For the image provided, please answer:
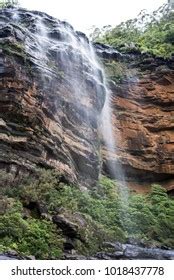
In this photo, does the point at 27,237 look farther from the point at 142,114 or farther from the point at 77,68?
the point at 142,114

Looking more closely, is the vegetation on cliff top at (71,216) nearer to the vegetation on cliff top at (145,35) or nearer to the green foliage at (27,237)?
the green foliage at (27,237)

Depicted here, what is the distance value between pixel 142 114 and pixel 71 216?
10070 millimetres

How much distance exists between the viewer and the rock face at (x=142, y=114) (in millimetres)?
20375

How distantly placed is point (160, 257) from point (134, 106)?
10.9 metres

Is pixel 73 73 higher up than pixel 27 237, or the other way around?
pixel 73 73

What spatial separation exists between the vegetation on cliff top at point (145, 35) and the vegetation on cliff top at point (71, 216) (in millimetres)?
9957

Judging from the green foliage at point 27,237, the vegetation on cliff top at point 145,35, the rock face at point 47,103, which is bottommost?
the green foliage at point 27,237

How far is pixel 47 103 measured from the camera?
15.4 m

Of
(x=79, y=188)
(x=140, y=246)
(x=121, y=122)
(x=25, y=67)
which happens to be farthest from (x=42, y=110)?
(x=121, y=122)

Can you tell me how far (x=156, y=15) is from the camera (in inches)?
1293

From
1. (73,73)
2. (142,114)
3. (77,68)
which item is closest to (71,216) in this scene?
(73,73)

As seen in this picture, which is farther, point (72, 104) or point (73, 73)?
point (73, 73)

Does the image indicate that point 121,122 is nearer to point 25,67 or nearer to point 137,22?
point 25,67

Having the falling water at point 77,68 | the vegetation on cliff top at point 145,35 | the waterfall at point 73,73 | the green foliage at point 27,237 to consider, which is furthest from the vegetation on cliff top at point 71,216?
the vegetation on cliff top at point 145,35
